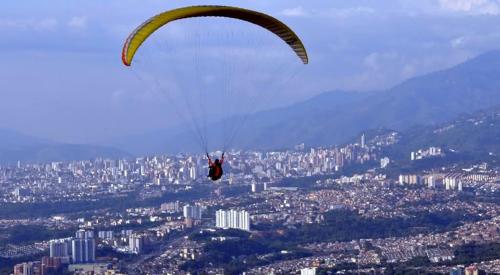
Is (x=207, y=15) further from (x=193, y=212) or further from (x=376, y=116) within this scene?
(x=376, y=116)

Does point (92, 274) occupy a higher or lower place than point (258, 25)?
lower

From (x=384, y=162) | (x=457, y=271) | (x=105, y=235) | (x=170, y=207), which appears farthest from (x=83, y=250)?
(x=384, y=162)

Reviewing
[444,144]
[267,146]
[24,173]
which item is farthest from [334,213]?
[267,146]

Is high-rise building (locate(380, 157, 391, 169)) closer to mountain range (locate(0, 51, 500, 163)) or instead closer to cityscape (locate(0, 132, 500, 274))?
cityscape (locate(0, 132, 500, 274))

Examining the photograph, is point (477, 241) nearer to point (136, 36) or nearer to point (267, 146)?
point (136, 36)

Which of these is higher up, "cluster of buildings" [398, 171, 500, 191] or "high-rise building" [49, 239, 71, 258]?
"cluster of buildings" [398, 171, 500, 191]

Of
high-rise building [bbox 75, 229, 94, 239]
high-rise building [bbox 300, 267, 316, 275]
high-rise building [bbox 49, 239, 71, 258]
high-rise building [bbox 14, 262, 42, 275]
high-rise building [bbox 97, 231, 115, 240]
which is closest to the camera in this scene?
high-rise building [bbox 300, 267, 316, 275]

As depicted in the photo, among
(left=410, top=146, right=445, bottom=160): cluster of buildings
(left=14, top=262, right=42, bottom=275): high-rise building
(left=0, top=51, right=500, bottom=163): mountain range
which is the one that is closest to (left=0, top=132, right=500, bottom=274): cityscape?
(left=14, top=262, right=42, bottom=275): high-rise building
